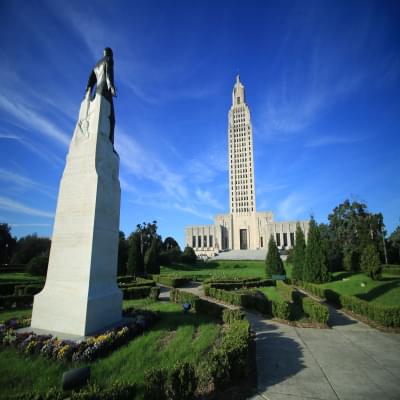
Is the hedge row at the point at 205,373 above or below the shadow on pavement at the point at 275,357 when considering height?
above

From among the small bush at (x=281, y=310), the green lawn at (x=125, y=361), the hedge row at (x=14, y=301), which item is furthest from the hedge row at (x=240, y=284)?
the green lawn at (x=125, y=361)

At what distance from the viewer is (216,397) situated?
193 inches

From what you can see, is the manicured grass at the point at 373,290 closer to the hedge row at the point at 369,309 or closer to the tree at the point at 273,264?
the hedge row at the point at 369,309

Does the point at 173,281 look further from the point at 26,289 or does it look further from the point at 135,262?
the point at 26,289

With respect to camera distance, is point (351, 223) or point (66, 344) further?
point (351, 223)

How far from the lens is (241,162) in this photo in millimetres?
85500

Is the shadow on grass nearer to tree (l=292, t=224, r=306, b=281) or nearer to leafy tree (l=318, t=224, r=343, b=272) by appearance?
tree (l=292, t=224, r=306, b=281)

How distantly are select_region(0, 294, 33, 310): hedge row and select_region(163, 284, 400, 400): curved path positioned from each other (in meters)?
13.3

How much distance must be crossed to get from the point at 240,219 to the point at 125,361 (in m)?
77.8

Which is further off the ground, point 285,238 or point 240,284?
point 285,238

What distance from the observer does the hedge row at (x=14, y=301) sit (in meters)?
13.3

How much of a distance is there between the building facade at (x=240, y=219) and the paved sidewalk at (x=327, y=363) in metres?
70.4

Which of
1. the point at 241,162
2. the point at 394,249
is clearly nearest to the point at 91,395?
the point at 394,249

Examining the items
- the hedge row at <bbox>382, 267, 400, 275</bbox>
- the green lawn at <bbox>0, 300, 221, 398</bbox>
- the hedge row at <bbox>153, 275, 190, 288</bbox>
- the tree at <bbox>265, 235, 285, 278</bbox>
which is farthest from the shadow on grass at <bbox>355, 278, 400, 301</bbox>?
the hedge row at <bbox>382, 267, 400, 275</bbox>
